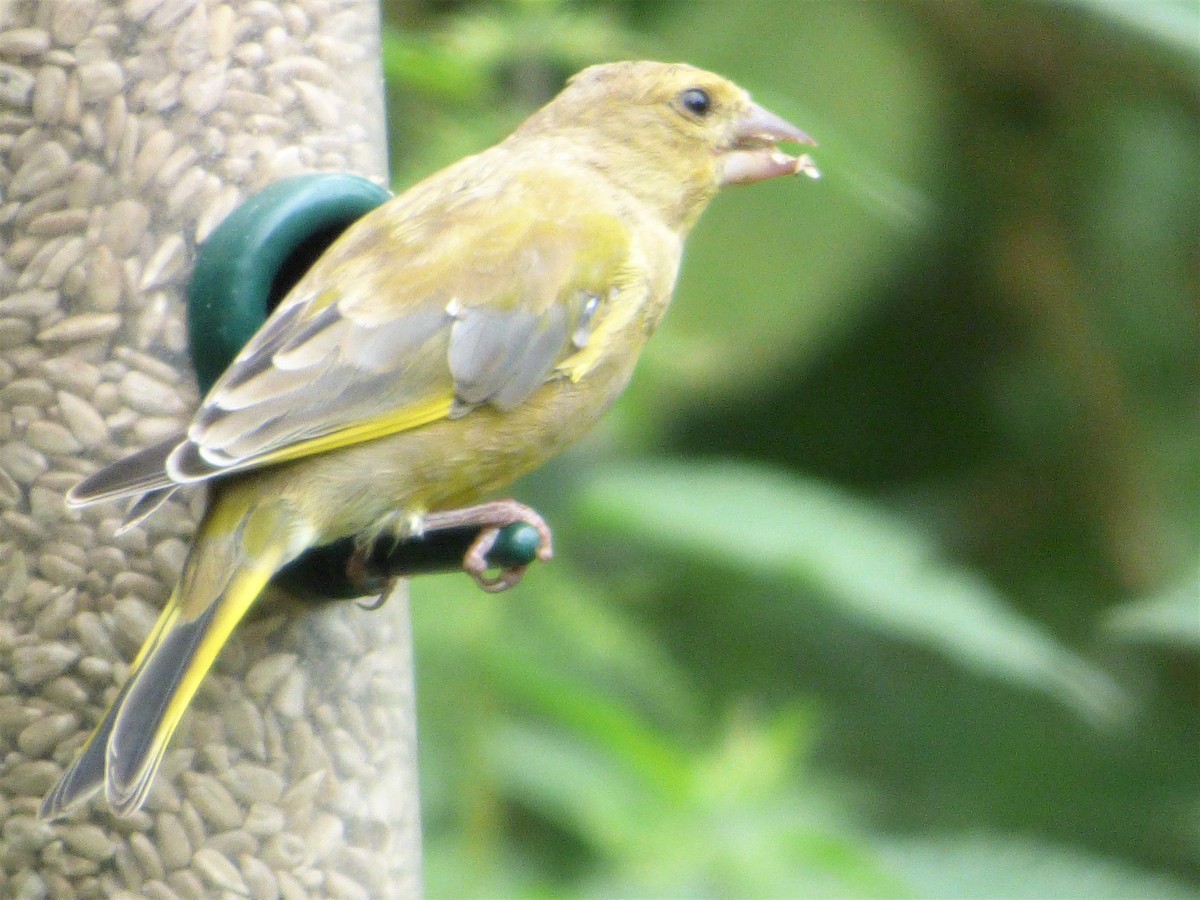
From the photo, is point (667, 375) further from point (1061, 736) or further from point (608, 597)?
point (1061, 736)

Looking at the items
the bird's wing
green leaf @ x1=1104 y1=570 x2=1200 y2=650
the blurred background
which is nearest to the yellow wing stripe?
the bird's wing

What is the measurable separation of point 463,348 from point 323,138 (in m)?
0.45

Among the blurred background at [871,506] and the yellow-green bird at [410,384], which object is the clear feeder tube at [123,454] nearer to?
the yellow-green bird at [410,384]

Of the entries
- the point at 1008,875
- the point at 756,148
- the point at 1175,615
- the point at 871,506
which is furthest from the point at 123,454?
the point at 871,506

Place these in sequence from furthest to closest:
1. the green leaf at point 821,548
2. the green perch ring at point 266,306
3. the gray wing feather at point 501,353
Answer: the green leaf at point 821,548 → the gray wing feather at point 501,353 → the green perch ring at point 266,306

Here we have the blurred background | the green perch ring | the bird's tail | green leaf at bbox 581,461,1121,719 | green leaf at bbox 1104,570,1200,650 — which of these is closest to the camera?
the bird's tail

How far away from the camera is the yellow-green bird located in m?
2.69

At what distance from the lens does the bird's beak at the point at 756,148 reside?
3732 mm

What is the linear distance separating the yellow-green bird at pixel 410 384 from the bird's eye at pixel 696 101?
19cm

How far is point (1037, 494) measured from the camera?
242 inches

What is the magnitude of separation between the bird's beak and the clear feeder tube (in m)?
1.00

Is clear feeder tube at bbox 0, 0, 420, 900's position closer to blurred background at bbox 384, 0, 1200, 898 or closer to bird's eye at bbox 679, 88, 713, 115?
blurred background at bbox 384, 0, 1200, 898

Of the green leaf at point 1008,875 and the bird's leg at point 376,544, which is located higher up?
the bird's leg at point 376,544

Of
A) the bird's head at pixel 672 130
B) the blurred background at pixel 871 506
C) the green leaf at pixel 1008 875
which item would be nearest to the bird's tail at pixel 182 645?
the blurred background at pixel 871 506
